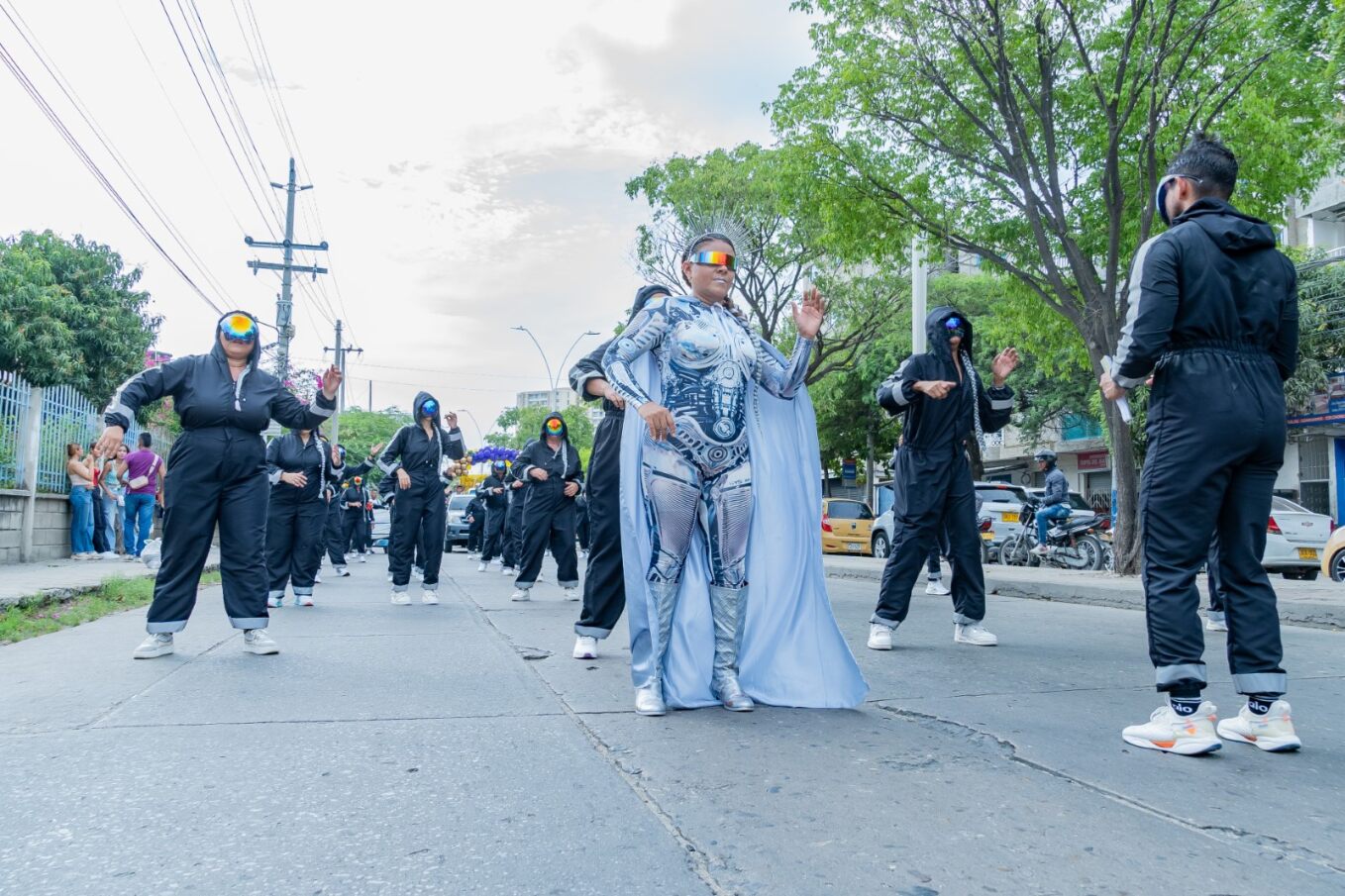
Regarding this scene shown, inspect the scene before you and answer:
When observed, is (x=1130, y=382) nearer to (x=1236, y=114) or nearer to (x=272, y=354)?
(x=1236, y=114)

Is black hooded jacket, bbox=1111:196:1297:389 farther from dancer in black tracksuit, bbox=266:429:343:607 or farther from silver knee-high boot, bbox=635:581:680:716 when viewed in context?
dancer in black tracksuit, bbox=266:429:343:607

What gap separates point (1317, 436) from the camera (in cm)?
2489

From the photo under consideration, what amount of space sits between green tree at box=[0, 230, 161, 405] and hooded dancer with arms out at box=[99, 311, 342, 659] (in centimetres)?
2101

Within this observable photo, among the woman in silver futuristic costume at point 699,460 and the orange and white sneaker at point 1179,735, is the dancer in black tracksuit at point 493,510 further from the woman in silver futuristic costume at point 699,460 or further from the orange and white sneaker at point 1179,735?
the orange and white sneaker at point 1179,735

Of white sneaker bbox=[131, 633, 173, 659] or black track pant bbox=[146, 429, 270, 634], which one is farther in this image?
black track pant bbox=[146, 429, 270, 634]

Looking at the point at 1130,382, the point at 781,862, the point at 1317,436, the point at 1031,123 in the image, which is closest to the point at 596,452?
the point at 1130,382

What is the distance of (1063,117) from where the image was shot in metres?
13.0

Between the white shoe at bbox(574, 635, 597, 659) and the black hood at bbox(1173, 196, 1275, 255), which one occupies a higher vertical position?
the black hood at bbox(1173, 196, 1275, 255)

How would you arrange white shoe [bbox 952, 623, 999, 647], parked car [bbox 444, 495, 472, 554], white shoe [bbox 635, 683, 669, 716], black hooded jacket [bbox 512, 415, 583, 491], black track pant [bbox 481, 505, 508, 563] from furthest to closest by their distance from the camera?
parked car [bbox 444, 495, 472, 554]
black track pant [bbox 481, 505, 508, 563]
black hooded jacket [bbox 512, 415, 583, 491]
white shoe [bbox 952, 623, 999, 647]
white shoe [bbox 635, 683, 669, 716]

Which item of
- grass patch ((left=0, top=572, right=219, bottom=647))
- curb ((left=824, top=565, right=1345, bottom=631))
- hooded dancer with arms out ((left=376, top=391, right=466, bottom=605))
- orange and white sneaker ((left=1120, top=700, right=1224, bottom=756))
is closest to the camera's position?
orange and white sneaker ((left=1120, top=700, right=1224, bottom=756))

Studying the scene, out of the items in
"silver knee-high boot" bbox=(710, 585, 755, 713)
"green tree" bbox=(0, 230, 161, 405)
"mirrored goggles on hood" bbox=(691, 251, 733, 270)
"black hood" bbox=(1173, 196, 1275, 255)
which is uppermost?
"green tree" bbox=(0, 230, 161, 405)

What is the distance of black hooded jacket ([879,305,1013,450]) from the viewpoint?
583 centimetres

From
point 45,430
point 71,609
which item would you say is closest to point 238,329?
point 71,609

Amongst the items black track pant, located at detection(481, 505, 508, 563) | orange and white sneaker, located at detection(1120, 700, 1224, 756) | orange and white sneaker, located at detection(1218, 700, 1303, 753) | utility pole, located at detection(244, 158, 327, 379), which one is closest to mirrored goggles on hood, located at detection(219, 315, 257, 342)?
orange and white sneaker, located at detection(1120, 700, 1224, 756)
